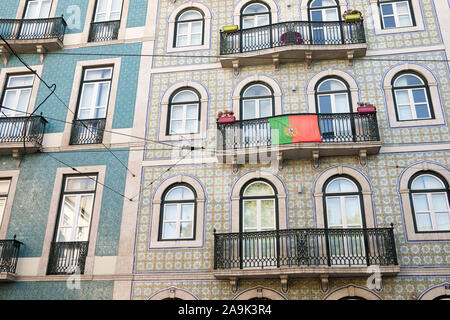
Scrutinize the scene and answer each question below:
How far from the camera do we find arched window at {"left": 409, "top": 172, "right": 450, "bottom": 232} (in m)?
13.2

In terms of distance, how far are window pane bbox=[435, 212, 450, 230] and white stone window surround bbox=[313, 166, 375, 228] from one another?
5.86ft

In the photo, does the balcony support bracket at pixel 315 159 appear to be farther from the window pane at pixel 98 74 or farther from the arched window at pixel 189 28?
the window pane at pixel 98 74

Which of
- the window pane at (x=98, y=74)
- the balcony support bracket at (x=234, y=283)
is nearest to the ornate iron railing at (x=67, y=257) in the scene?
the balcony support bracket at (x=234, y=283)

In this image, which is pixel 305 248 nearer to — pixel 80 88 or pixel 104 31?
pixel 80 88

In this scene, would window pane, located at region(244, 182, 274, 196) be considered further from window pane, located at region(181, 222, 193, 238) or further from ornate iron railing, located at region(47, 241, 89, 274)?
ornate iron railing, located at region(47, 241, 89, 274)

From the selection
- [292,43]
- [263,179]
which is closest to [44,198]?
[263,179]

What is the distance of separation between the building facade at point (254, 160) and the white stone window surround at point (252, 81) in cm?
7

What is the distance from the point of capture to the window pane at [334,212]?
13711mm

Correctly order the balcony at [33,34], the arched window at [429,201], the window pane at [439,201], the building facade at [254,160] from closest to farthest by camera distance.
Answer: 1. the building facade at [254,160]
2. the arched window at [429,201]
3. the window pane at [439,201]
4. the balcony at [33,34]

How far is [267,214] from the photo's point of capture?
14.2 m

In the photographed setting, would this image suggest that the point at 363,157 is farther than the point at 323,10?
No

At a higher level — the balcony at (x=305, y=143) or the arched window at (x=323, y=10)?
the arched window at (x=323, y=10)

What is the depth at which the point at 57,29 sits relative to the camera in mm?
17516

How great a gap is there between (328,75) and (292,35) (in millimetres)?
1849
